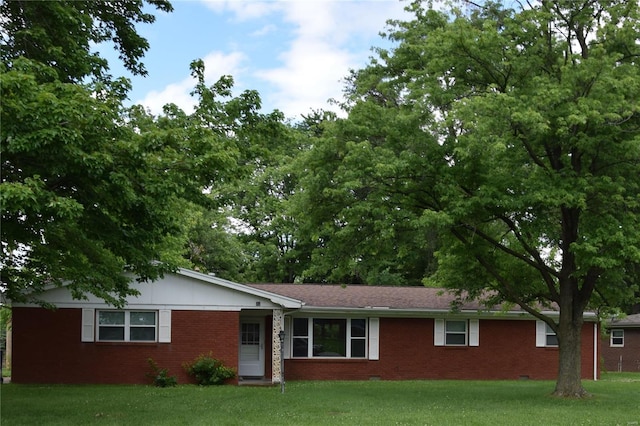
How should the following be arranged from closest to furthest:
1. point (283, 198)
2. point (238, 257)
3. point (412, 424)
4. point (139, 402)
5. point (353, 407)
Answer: point (412, 424)
point (353, 407)
point (139, 402)
point (238, 257)
point (283, 198)

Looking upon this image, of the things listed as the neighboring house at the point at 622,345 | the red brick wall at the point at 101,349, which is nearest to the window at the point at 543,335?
the red brick wall at the point at 101,349

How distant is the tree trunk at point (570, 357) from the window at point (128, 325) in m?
12.4

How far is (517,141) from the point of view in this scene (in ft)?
60.1

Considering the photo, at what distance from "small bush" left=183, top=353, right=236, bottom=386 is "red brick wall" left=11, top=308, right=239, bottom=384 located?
0.30 m

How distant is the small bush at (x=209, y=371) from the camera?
23.5 metres

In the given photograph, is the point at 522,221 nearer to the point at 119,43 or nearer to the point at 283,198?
the point at 119,43

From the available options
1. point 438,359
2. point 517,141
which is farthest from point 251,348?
point 517,141

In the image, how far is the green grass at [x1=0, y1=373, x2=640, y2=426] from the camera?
1450cm

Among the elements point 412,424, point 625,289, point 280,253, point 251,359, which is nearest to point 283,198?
point 280,253

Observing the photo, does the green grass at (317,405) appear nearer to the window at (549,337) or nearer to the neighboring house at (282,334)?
the neighboring house at (282,334)

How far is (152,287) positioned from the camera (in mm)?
24062

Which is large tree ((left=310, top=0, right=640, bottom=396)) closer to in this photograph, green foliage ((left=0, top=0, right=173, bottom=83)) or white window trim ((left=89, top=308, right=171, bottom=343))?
green foliage ((left=0, top=0, right=173, bottom=83))

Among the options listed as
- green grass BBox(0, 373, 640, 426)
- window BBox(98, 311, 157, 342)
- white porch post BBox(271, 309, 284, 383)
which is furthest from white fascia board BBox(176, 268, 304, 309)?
green grass BBox(0, 373, 640, 426)

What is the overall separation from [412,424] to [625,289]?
10.3 m
